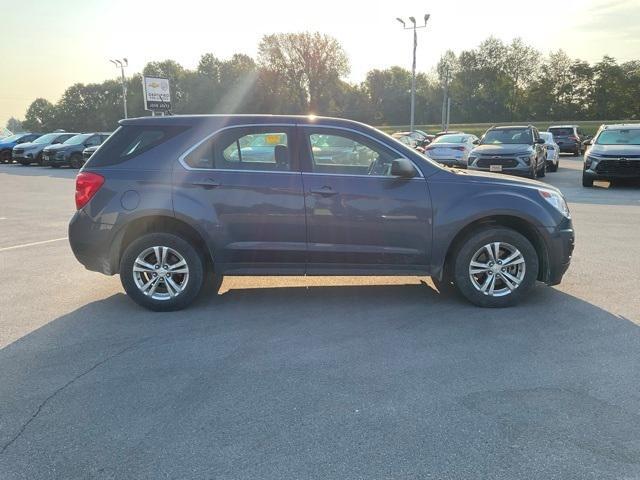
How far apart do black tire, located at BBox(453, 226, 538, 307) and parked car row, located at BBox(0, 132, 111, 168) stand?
22.8 m

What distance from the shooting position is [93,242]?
514 centimetres

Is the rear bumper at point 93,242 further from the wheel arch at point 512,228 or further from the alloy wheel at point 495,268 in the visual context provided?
the alloy wheel at point 495,268

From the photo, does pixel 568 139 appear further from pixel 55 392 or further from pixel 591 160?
pixel 55 392

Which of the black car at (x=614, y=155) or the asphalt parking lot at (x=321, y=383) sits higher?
the black car at (x=614, y=155)

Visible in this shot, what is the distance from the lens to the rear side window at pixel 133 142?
5176mm

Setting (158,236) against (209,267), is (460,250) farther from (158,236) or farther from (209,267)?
(158,236)

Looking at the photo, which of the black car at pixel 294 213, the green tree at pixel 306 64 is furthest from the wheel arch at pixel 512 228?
the green tree at pixel 306 64

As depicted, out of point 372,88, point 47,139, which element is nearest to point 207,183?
point 47,139

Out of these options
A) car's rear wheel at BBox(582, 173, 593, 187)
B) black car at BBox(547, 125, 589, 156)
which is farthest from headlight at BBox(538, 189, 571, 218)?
black car at BBox(547, 125, 589, 156)

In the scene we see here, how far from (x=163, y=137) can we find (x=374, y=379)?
10.2ft

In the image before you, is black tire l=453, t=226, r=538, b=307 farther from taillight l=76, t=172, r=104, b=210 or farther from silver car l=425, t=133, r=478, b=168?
silver car l=425, t=133, r=478, b=168

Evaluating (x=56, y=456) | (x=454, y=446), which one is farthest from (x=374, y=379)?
(x=56, y=456)

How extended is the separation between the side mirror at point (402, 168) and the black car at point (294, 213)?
0.04 ft

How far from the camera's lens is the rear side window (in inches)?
204
